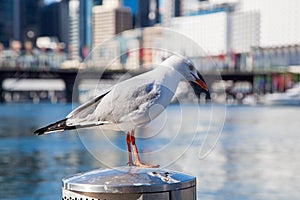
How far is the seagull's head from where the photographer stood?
12.2 feet

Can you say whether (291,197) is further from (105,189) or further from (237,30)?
(237,30)

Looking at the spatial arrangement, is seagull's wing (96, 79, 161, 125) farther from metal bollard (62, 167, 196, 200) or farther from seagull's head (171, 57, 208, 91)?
metal bollard (62, 167, 196, 200)

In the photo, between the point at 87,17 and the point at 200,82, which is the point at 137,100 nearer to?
the point at 200,82

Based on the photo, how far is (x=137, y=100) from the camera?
148 inches

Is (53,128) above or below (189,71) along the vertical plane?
below

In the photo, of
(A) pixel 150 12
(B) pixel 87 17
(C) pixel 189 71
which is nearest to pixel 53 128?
(C) pixel 189 71

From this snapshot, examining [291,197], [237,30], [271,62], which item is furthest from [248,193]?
[237,30]

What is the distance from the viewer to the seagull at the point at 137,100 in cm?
374

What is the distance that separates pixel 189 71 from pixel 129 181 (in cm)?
73

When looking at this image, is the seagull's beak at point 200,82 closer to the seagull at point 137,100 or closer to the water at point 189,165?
the seagull at point 137,100

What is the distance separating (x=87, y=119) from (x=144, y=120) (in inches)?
13.9

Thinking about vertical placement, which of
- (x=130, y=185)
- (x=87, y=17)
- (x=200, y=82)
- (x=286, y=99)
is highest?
(x=87, y=17)

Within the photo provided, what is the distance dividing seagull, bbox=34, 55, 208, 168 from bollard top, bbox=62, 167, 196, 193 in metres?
0.27

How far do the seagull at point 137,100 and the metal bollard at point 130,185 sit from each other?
0.95 ft
